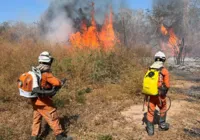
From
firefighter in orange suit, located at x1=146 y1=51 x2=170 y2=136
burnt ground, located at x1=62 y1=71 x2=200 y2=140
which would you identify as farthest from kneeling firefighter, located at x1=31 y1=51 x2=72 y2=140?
firefighter in orange suit, located at x1=146 y1=51 x2=170 y2=136

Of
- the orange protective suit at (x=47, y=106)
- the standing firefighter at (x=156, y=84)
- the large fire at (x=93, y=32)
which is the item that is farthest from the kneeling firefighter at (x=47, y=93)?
the large fire at (x=93, y=32)

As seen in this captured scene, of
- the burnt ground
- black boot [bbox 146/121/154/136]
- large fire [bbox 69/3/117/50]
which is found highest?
large fire [bbox 69/3/117/50]

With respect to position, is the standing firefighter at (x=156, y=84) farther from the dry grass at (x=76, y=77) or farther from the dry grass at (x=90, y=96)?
the dry grass at (x=76, y=77)

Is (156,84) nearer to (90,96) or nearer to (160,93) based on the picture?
(160,93)

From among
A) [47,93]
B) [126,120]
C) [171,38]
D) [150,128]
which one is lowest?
[126,120]

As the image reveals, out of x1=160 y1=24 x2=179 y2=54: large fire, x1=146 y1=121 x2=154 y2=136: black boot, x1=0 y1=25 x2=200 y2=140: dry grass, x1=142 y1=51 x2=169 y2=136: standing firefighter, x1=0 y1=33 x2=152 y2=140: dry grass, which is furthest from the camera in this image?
x1=160 y1=24 x2=179 y2=54: large fire

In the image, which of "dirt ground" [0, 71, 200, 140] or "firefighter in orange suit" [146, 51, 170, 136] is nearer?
"firefighter in orange suit" [146, 51, 170, 136]

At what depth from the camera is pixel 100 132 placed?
673 cm

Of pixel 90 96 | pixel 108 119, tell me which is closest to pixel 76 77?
pixel 90 96

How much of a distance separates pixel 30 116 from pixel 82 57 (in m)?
5.18

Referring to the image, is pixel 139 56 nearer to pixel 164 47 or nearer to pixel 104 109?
pixel 104 109

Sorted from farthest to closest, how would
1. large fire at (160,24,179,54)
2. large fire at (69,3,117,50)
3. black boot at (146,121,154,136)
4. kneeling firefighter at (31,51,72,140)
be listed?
1. large fire at (160,24,179,54)
2. large fire at (69,3,117,50)
3. black boot at (146,121,154,136)
4. kneeling firefighter at (31,51,72,140)

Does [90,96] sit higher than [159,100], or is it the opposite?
[159,100]

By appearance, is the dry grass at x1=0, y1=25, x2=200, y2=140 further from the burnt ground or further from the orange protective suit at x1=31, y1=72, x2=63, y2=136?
the orange protective suit at x1=31, y1=72, x2=63, y2=136
